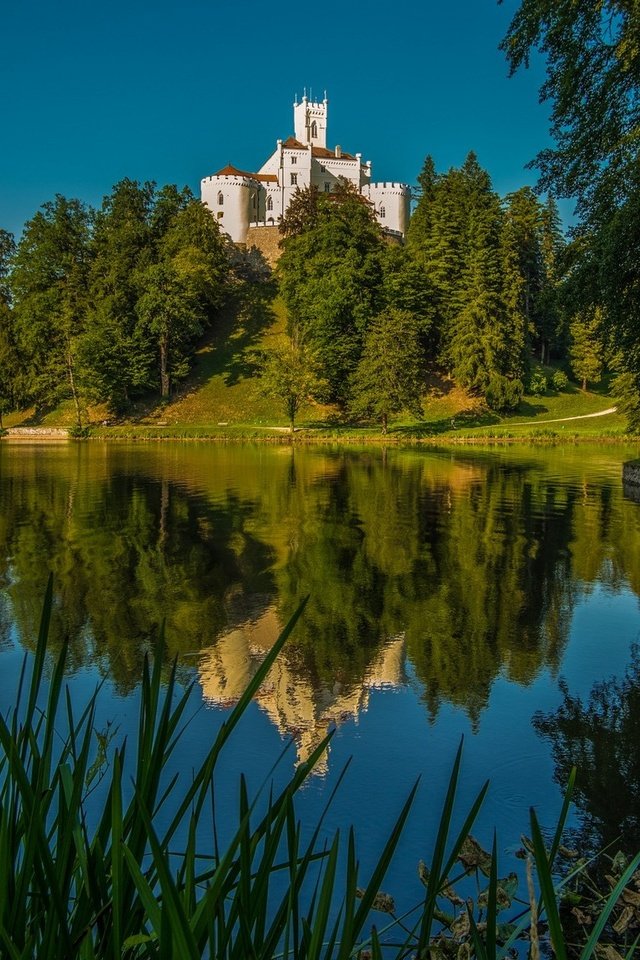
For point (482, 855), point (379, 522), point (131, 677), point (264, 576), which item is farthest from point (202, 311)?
point (482, 855)

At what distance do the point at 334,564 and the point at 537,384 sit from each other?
56.1m

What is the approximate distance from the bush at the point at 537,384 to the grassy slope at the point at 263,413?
74cm

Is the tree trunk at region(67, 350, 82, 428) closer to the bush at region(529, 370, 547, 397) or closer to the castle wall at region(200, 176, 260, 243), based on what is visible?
the bush at region(529, 370, 547, 397)

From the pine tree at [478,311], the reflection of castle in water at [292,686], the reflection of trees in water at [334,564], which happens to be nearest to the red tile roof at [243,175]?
the pine tree at [478,311]

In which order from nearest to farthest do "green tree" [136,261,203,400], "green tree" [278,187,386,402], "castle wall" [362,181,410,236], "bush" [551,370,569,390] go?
"green tree" [278,187,386,402]
"green tree" [136,261,203,400]
"bush" [551,370,569,390]
"castle wall" [362,181,410,236]


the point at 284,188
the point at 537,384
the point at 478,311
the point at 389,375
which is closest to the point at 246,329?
the point at 478,311

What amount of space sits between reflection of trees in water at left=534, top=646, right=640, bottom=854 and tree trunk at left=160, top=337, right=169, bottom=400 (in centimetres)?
6011

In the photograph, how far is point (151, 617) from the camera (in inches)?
422

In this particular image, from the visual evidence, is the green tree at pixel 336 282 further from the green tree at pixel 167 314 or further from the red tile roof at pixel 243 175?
the red tile roof at pixel 243 175

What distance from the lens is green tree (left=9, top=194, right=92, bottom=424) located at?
65062mm

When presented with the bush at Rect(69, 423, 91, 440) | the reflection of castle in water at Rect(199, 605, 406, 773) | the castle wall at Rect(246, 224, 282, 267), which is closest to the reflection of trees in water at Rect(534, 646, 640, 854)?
the reflection of castle in water at Rect(199, 605, 406, 773)

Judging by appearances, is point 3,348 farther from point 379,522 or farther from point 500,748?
point 500,748

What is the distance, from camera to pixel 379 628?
33.8 ft

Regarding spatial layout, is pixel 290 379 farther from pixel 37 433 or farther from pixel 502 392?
pixel 37 433
